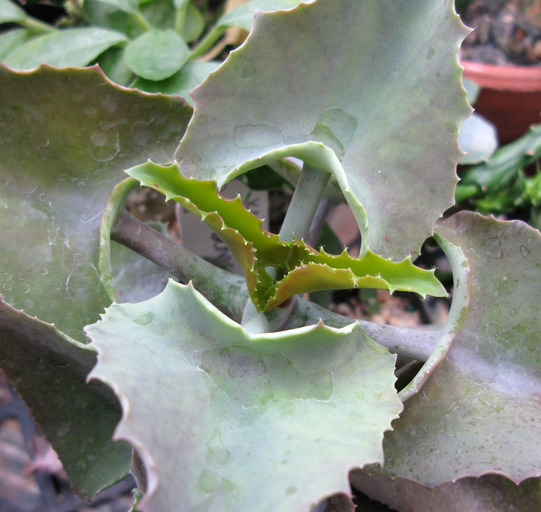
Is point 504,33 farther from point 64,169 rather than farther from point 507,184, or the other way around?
point 64,169

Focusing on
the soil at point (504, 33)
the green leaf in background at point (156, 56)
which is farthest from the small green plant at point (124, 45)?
the soil at point (504, 33)

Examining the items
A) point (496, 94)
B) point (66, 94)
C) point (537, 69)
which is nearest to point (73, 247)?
point (66, 94)

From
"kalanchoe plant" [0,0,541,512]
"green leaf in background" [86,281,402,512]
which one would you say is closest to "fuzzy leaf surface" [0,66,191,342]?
"kalanchoe plant" [0,0,541,512]

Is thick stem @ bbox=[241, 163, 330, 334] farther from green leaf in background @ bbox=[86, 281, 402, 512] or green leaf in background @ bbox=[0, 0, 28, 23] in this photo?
green leaf in background @ bbox=[0, 0, 28, 23]

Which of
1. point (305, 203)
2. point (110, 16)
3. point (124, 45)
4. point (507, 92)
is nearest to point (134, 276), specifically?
point (305, 203)

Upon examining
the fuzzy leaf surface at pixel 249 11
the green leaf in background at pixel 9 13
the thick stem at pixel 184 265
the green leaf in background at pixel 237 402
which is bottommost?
the thick stem at pixel 184 265

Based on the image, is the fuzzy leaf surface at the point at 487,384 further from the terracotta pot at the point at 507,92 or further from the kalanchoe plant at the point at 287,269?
the terracotta pot at the point at 507,92
